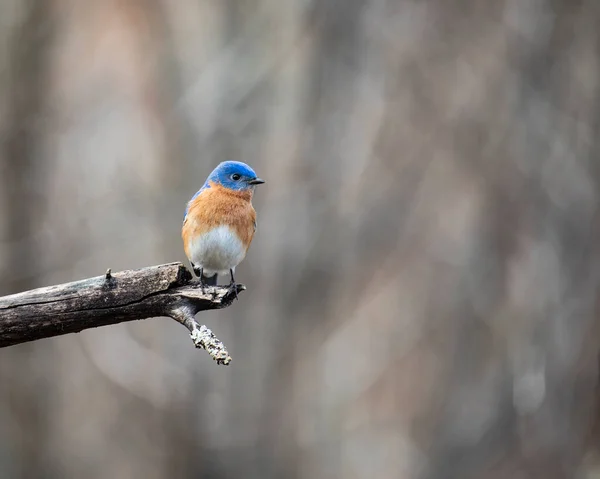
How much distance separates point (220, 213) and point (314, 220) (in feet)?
13.7

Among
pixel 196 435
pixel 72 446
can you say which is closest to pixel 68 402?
pixel 72 446

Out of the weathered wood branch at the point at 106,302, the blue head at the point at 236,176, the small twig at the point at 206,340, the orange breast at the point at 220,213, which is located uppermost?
the blue head at the point at 236,176

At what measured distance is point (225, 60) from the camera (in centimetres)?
817

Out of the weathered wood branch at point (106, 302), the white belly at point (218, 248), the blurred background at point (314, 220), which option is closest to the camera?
the weathered wood branch at point (106, 302)

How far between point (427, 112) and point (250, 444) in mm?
4239

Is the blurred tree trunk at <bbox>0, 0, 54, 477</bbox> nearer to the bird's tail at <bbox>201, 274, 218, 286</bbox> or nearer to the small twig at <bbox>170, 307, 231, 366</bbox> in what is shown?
the bird's tail at <bbox>201, 274, 218, 286</bbox>

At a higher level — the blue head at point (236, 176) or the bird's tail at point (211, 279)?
the blue head at point (236, 176)

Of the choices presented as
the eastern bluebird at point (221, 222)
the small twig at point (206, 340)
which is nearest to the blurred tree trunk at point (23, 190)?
the eastern bluebird at point (221, 222)

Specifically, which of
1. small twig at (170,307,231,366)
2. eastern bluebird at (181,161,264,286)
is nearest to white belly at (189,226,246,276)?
eastern bluebird at (181,161,264,286)

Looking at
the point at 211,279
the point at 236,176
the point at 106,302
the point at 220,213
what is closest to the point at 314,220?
the point at 211,279

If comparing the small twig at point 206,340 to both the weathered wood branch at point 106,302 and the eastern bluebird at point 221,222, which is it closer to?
the weathered wood branch at point 106,302

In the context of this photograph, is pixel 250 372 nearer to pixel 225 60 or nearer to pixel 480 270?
pixel 480 270

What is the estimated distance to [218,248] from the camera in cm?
385

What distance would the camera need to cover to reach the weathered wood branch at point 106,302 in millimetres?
2883
